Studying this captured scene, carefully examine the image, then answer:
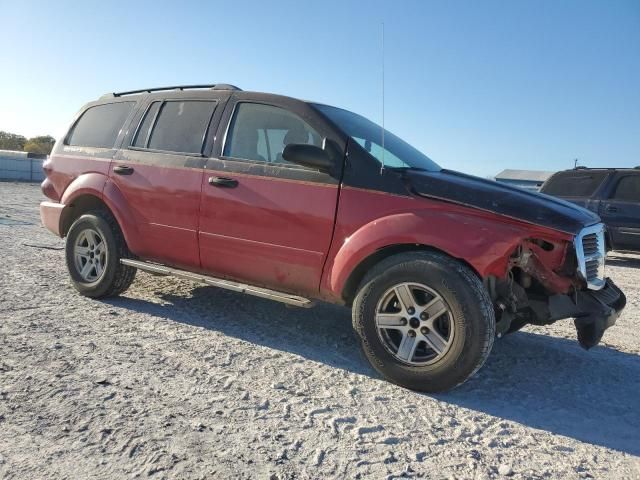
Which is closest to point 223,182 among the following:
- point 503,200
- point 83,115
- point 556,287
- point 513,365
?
point 503,200

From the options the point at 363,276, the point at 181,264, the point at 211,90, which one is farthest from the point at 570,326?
the point at 211,90

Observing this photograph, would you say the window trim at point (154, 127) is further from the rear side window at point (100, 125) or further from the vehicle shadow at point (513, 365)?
the vehicle shadow at point (513, 365)

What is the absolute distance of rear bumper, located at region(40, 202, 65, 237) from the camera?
511 centimetres

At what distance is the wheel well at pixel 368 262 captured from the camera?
3.36 metres

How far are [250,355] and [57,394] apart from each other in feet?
4.09

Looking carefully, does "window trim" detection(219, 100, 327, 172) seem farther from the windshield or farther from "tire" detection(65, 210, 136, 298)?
"tire" detection(65, 210, 136, 298)

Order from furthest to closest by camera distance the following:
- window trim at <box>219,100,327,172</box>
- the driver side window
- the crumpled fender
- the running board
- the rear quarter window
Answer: the rear quarter window → the driver side window → window trim at <box>219,100,327,172</box> → the running board → the crumpled fender

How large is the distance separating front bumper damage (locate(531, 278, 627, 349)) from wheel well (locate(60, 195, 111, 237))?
153 inches

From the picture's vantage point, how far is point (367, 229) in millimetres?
3412

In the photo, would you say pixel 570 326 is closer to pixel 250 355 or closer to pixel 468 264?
pixel 468 264

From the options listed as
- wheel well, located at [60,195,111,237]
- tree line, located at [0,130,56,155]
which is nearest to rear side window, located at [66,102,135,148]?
wheel well, located at [60,195,111,237]

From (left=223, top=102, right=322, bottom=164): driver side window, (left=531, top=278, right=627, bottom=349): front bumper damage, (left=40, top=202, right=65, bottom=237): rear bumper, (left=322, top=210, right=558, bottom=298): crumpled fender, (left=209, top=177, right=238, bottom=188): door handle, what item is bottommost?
(left=531, top=278, right=627, bottom=349): front bumper damage

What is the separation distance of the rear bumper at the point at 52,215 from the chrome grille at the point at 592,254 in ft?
15.1

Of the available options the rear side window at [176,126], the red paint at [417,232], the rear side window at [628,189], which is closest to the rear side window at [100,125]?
the rear side window at [176,126]
